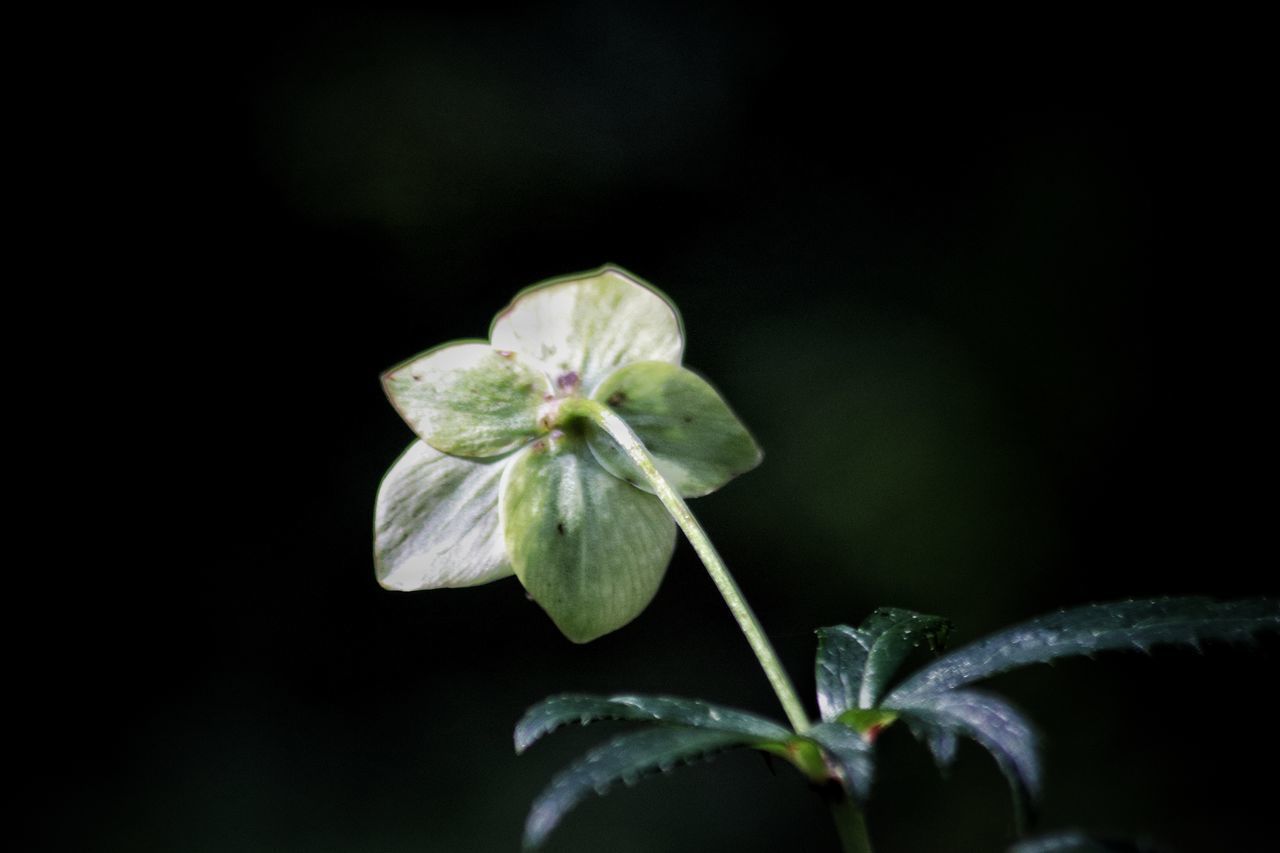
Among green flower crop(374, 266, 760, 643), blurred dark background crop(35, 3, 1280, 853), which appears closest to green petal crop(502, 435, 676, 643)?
green flower crop(374, 266, 760, 643)

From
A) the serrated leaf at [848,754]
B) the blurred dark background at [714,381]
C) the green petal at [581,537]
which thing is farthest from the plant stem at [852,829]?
the blurred dark background at [714,381]

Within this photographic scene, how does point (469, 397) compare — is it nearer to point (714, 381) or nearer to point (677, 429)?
point (677, 429)

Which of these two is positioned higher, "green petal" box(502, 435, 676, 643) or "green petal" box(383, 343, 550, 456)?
"green petal" box(383, 343, 550, 456)

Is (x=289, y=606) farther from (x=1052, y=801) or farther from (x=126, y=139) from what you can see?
(x=1052, y=801)

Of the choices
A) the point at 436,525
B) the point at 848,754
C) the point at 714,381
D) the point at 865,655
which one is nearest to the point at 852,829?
the point at 848,754

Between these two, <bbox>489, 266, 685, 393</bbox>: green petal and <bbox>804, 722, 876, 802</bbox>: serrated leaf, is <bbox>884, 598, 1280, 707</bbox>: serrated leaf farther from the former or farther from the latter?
<bbox>489, 266, 685, 393</bbox>: green petal

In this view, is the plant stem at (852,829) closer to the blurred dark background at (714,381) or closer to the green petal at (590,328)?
the green petal at (590,328)

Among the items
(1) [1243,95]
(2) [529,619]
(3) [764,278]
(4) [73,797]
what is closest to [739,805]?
(2) [529,619]
